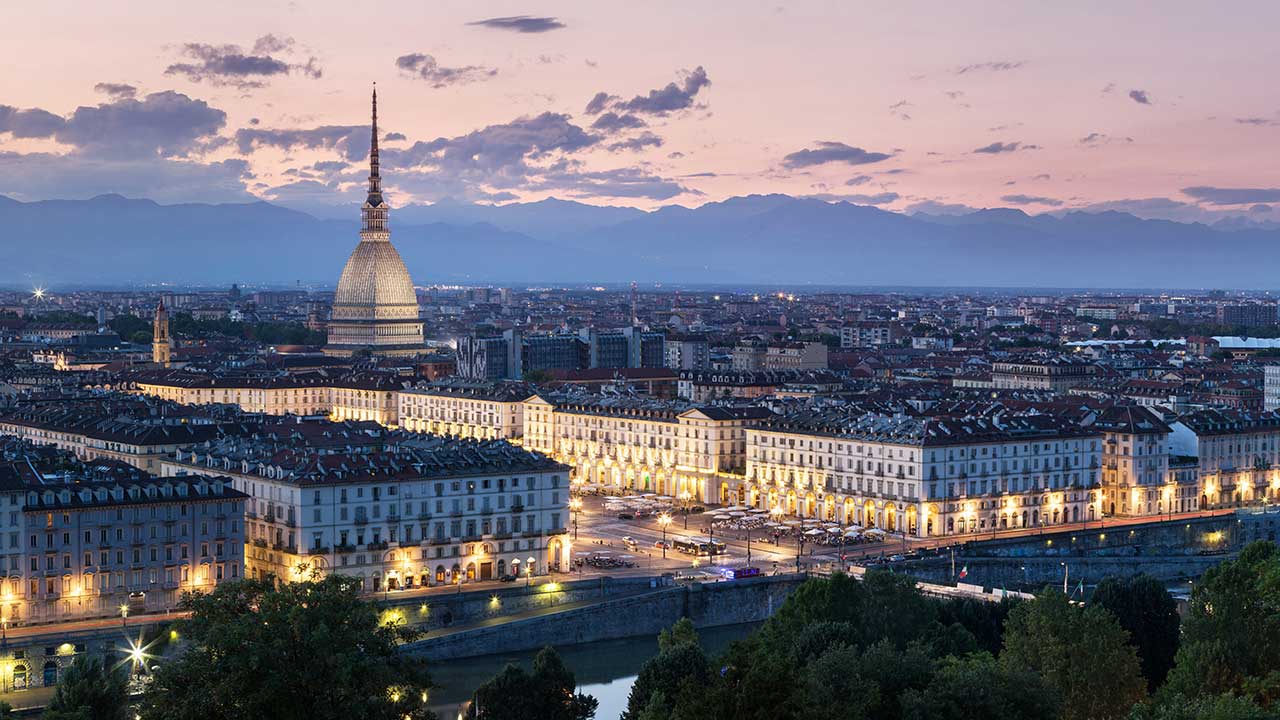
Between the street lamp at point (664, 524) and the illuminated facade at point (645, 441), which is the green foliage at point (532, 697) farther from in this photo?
the illuminated facade at point (645, 441)

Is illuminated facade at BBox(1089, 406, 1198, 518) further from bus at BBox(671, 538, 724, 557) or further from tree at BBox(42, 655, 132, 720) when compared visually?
tree at BBox(42, 655, 132, 720)

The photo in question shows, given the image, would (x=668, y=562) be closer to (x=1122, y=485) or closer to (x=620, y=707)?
(x=620, y=707)

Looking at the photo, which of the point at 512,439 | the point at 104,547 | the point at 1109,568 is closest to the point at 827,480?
the point at 1109,568

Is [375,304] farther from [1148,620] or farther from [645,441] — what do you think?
[1148,620]

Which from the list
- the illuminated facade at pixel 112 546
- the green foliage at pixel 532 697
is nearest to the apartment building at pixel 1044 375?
the illuminated facade at pixel 112 546

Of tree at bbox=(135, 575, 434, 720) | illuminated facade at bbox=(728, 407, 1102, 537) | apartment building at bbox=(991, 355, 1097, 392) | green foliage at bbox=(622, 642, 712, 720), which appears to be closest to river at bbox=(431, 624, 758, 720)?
green foliage at bbox=(622, 642, 712, 720)
